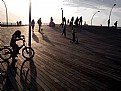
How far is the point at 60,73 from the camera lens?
11406 mm

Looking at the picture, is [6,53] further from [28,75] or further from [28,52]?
[28,75]

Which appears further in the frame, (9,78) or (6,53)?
(6,53)

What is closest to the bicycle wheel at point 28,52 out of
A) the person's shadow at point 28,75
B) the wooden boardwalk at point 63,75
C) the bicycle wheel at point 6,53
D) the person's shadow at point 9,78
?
the wooden boardwalk at point 63,75

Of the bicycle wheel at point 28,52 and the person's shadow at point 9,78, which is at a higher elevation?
the bicycle wheel at point 28,52

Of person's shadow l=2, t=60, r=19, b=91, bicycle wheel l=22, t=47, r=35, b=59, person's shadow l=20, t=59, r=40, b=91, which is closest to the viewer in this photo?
person's shadow l=2, t=60, r=19, b=91

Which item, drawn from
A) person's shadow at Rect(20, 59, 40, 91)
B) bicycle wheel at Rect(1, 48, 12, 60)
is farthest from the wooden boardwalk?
bicycle wheel at Rect(1, 48, 12, 60)

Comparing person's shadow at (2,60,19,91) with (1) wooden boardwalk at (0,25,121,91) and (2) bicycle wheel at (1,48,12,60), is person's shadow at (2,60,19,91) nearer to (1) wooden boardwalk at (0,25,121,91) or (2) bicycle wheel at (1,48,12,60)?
(1) wooden boardwalk at (0,25,121,91)

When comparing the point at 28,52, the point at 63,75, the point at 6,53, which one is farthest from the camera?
the point at 28,52

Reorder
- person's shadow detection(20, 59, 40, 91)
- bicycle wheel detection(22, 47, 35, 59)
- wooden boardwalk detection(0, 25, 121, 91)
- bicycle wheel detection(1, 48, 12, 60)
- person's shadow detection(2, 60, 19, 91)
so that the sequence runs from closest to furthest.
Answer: person's shadow detection(2, 60, 19, 91) → person's shadow detection(20, 59, 40, 91) → wooden boardwalk detection(0, 25, 121, 91) → bicycle wheel detection(1, 48, 12, 60) → bicycle wheel detection(22, 47, 35, 59)

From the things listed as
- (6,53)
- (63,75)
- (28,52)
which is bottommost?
(63,75)

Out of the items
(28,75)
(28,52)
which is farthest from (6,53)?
(28,75)

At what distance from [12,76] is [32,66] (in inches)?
88.7

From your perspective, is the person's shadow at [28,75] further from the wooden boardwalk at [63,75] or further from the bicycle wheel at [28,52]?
the bicycle wheel at [28,52]

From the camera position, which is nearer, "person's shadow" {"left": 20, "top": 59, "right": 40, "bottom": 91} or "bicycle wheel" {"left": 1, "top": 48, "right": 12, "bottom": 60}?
"person's shadow" {"left": 20, "top": 59, "right": 40, "bottom": 91}
